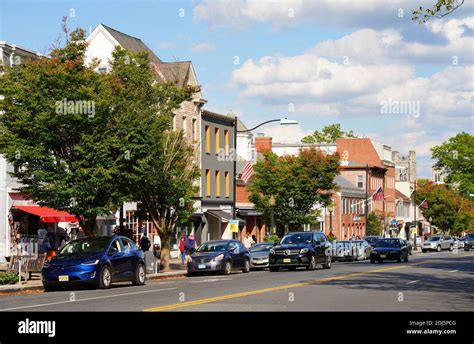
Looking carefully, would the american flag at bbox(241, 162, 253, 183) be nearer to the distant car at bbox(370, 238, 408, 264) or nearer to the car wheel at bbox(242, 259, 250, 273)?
the distant car at bbox(370, 238, 408, 264)

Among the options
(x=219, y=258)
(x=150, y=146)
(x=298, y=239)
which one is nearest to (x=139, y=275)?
(x=150, y=146)

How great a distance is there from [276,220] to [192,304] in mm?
48413

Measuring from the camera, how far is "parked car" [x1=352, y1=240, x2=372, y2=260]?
58.7m

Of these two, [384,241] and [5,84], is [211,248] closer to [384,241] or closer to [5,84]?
[5,84]

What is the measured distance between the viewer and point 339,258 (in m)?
57.1

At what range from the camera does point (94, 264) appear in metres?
26.8

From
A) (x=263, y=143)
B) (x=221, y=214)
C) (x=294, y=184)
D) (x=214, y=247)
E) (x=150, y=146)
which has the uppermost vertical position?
(x=263, y=143)

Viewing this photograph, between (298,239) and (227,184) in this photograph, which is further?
(227,184)

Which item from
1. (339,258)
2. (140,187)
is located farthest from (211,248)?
(339,258)

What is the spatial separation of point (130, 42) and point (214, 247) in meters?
25.2

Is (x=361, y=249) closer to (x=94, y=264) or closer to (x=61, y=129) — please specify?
(x=61, y=129)

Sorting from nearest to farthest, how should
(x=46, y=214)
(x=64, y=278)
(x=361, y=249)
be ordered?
(x=64, y=278)
(x=46, y=214)
(x=361, y=249)

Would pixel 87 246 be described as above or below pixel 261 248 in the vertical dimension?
above

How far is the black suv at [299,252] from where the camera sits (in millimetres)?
39219
